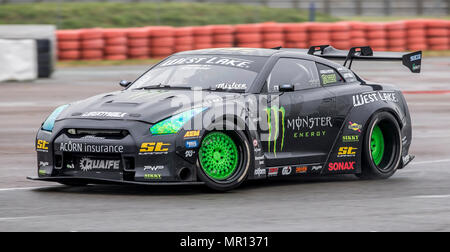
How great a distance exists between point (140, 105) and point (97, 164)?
2.19ft

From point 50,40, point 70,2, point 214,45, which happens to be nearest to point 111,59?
point 214,45

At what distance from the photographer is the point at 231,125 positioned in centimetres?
899

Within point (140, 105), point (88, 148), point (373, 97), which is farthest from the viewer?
point (373, 97)

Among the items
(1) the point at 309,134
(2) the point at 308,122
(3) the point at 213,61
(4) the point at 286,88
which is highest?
(3) the point at 213,61

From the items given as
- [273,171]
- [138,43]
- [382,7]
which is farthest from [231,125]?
[382,7]

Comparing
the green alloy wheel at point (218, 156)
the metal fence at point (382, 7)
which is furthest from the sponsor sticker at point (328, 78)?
the metal fence at point (382, 7)

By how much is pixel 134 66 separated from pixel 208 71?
20218 mm

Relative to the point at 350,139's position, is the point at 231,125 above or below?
above

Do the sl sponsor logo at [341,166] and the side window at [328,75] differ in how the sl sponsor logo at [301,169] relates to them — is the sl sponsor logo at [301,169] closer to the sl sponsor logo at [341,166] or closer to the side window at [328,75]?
the sl sponsor logo at [341,166]

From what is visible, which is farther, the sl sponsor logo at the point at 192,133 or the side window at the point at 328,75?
the side window at the point at 328,75

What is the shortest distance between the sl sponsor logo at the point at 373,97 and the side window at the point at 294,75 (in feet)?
1.64

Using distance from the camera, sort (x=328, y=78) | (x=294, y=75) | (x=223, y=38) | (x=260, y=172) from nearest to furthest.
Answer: (x=260, y=172)
(x=294, y=75)
(x=328, y=78)
(x=223, y=38)

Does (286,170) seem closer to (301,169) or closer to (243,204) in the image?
(301,169)

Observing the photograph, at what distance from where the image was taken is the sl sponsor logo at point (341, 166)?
10117 mm
